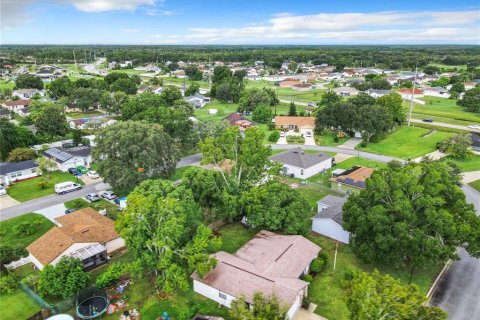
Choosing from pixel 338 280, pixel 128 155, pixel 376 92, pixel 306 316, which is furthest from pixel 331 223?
pixel 376 92

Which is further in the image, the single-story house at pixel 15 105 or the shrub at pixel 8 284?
the single-story house at pixel 15 105

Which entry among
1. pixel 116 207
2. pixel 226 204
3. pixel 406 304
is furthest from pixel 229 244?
pixel 406 304

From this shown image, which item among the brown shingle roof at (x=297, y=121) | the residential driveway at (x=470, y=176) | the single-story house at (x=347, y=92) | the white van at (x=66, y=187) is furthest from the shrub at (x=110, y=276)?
the single-story house at (x=347, y=92)

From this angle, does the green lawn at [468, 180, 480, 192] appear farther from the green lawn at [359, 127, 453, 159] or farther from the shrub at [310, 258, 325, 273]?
the shrub at [310, 258, 325, 273]

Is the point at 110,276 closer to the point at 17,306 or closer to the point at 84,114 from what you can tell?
the point at 17,306

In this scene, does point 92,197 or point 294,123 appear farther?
point 294,123

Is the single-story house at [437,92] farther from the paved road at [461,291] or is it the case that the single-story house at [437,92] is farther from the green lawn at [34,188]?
the green lawn at [34,188]
